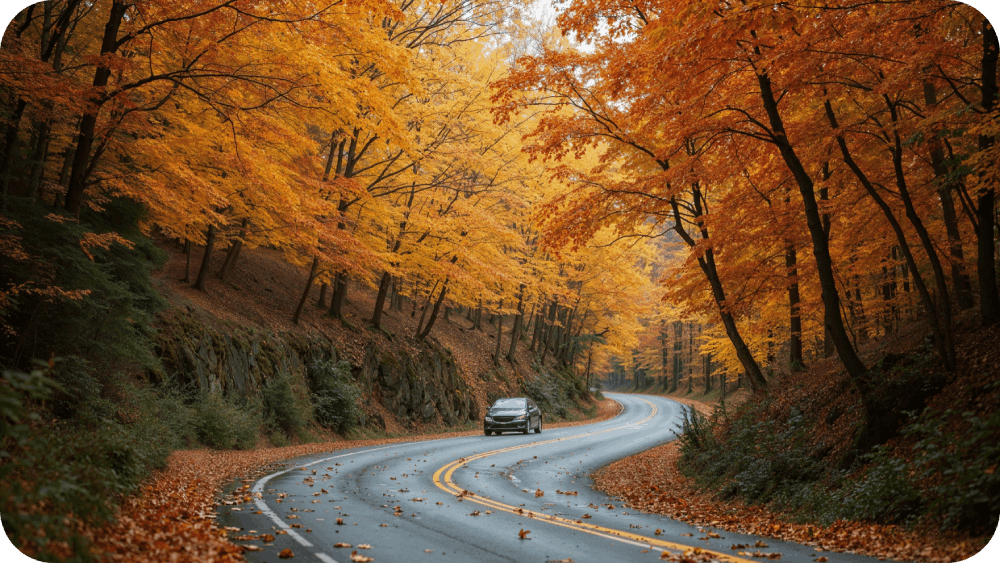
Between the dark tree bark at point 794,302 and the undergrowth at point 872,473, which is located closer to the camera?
the undergrowth at point 872,473

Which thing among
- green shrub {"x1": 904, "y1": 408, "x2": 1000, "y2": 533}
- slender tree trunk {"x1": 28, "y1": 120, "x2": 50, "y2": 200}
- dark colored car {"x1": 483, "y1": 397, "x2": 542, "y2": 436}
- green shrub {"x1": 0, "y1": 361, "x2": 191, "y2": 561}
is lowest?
dark colored car {"x1": 483, "y1": 397, "x2": 542, "y2": 436}

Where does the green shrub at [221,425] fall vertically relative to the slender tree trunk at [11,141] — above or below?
below

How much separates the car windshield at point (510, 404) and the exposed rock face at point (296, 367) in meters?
2.93

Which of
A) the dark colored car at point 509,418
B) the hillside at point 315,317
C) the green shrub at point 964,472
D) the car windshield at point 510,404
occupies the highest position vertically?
the hillside at point 315,317

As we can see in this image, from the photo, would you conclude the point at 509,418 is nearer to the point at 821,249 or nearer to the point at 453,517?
the point at 453,517

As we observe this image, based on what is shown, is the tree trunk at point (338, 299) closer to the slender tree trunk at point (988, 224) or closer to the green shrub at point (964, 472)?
the slender tree trunk at point (988, 224)

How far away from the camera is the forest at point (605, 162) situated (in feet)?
24.3

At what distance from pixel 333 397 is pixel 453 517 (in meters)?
12.7

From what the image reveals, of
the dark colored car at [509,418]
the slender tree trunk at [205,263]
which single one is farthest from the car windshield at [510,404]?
the slender tree trunk at [205,263]

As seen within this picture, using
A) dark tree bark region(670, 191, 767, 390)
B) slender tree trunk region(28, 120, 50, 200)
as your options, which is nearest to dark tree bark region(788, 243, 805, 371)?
dark tree bark region(670, 191, 767, 390)

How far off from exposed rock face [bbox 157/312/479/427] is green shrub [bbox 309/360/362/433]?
54 centimetres

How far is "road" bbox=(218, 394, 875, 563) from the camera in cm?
562

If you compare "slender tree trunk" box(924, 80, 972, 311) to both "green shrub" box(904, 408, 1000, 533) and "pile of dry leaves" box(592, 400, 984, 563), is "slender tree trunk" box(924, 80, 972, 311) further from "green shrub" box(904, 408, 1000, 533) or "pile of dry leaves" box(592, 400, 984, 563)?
"pile of dry leaves" box(592, 400, 984, 563)

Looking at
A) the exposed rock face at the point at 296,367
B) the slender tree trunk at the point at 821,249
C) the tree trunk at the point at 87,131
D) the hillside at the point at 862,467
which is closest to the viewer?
the hillside at the point at 862,467
